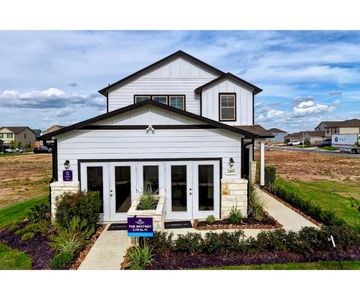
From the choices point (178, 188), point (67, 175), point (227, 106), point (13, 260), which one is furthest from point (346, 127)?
point (13, 260)

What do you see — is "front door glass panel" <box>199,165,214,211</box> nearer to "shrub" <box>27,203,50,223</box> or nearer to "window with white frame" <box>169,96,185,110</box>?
"shrub" <box>27,203,50,223</box>

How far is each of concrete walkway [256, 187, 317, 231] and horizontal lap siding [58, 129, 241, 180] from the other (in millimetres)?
2435

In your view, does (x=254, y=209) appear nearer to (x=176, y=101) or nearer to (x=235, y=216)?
(x=235, y=216)

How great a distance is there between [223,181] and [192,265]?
13.2 ft

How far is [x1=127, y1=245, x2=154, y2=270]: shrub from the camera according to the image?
6445 millimetres

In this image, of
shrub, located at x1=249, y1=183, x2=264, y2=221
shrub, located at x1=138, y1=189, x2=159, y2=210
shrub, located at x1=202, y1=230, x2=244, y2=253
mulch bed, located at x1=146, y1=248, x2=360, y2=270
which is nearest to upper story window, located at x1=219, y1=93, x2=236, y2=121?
shrub, located at x1=249, y1=183, x2=264, y2=221

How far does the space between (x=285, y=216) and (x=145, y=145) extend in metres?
5.91

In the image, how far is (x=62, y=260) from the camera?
6590mm

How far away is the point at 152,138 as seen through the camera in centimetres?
988

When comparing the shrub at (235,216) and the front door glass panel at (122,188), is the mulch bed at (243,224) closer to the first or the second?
the shrub at (235,216)

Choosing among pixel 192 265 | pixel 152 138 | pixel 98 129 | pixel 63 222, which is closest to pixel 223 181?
pixel 152 138

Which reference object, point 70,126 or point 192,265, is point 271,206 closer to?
point 192,265

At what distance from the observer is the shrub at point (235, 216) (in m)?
9.55
